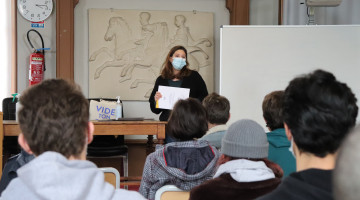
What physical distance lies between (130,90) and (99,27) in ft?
2.88

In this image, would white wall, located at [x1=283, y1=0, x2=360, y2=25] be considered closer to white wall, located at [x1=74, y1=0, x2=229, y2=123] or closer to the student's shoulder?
white wall, located at [x1=74, y1=0, x2=229, y2=123]

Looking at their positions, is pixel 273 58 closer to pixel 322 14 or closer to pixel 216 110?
pixel 322 14

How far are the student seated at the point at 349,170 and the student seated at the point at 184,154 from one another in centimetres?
163

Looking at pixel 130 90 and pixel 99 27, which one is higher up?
pixel 99 27

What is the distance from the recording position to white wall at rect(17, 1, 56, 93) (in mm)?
5395

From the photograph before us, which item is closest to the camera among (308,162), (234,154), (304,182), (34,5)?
(304,182)

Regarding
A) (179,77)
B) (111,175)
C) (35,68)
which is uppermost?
(35,68)

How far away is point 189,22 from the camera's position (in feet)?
18.4

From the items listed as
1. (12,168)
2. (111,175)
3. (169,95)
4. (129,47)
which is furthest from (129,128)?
(129,47)

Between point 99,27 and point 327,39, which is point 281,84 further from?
point 99,27

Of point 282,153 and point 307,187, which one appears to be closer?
point 307,187

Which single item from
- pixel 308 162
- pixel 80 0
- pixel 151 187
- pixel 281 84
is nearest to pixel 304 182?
pixel 308 162

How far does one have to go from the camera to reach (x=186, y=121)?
6.80ft

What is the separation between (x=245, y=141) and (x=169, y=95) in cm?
227
